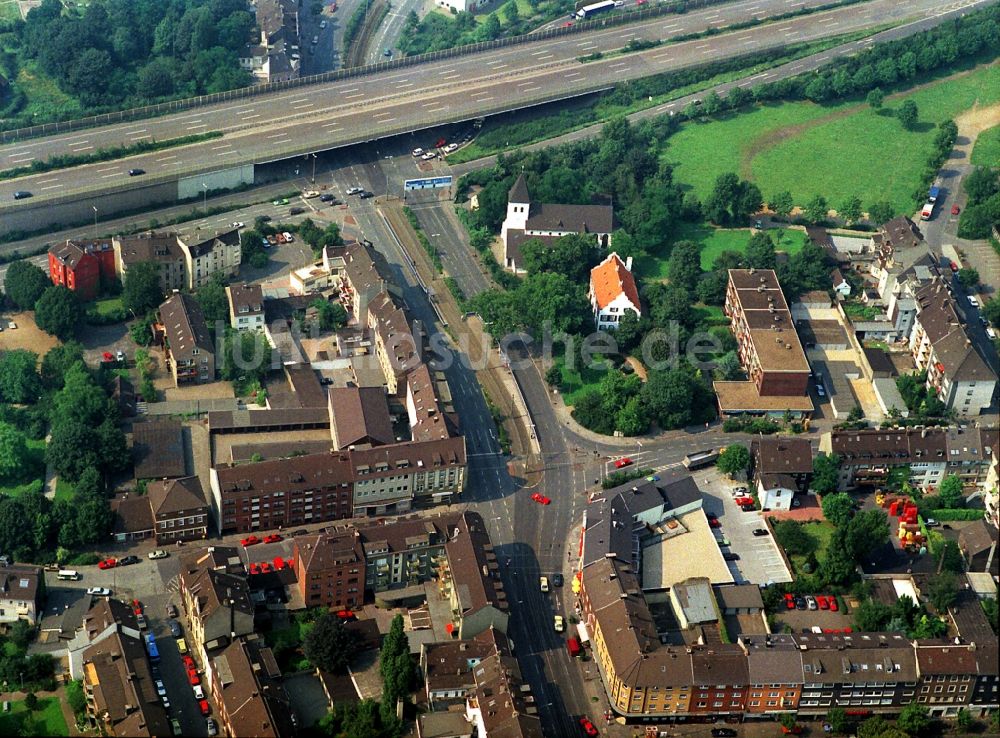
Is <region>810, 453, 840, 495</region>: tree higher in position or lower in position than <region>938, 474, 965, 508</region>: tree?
higher

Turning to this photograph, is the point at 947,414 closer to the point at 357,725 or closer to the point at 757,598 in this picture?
the point at 757,598

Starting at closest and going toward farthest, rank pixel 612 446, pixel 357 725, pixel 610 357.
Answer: pixel 357 725, pixel 612 446, pixel 610 357

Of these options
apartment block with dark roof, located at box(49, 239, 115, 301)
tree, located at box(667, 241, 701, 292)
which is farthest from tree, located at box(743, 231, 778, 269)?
apartment block with dark roof, located at box(49, 239, 115, 301)

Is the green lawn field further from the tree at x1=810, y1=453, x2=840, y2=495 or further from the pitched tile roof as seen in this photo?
the pitched tile roof

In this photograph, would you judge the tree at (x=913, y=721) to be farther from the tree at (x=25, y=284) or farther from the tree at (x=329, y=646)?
the tree at (x=25, y=284)

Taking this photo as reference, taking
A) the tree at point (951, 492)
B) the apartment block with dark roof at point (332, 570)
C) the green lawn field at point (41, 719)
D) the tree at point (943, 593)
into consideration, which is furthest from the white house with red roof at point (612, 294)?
the green lawn field at point (41, 719)

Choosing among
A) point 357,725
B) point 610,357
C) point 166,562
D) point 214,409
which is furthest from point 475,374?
point 357,725
